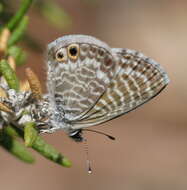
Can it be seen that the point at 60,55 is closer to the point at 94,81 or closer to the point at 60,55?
the point at 60,55

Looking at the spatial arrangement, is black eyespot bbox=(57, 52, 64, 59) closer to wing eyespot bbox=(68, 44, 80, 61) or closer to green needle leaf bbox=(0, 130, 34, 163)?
wing eyespot bbox=(68, 44, 80, 61)

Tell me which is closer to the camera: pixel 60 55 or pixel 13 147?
pixel 13 147

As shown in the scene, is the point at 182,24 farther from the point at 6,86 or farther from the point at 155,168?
the point at 6,86

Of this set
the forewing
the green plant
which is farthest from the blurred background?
the green plant

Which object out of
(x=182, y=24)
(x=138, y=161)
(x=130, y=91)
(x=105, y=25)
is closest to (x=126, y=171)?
(x=138, y=161)

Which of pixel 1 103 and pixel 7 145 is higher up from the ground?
pixel 1 103

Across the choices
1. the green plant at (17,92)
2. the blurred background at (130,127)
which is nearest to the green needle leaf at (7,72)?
the green plant at (17,92)

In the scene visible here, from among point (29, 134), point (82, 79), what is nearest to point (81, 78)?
point (82, 79)
